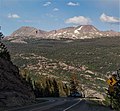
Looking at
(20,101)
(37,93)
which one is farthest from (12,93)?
(37,93)

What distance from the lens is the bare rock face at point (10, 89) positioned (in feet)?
145

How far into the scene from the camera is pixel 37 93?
343ft

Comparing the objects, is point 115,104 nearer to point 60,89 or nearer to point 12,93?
point 12,93

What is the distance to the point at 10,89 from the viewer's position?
49312 millimetres

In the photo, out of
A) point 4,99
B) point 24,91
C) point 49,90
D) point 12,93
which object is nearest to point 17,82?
point 24,91

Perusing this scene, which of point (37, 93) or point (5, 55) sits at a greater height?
point (5, 55)

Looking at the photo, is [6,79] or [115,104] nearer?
[115,104]

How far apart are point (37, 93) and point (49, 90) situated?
822cm

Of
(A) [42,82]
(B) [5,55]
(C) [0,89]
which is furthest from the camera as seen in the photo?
(A) [42,82]

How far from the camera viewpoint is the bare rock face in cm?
4406

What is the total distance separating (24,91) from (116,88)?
2859cm

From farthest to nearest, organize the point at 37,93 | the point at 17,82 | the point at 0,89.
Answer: the point at 37,93 < the point at 17,82 < the point at 0,89

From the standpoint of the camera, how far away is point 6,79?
5084 cm

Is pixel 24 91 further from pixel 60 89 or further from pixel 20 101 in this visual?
pixel 60 89
